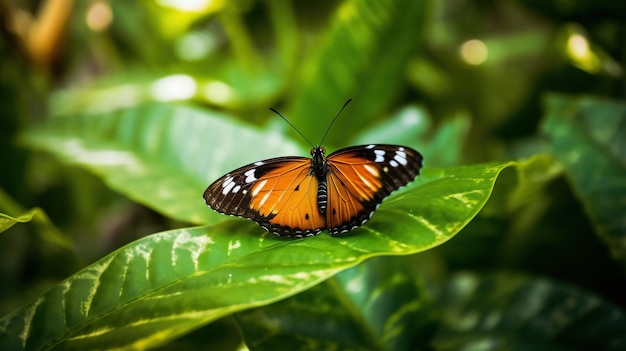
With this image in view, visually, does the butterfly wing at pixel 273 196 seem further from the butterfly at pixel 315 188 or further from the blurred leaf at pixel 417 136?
the blurred leaf at pixel 417 136

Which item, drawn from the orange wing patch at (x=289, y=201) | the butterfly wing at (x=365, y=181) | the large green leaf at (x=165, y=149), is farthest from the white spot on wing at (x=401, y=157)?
the large green leaf at (x=165, y=149)

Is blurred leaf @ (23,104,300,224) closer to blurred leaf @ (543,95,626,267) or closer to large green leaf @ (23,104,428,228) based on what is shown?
large green leaf @ (23,104,428,228)

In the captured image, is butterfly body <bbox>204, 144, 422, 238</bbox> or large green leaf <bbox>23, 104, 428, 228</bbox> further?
large green leaf <bbox>23, 104, 428, 228</bbox>

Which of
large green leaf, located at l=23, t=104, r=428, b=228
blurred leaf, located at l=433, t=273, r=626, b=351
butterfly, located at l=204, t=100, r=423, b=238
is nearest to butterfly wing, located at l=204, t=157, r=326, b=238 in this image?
butterfly, located at l=204, t=100, r=423, b=238

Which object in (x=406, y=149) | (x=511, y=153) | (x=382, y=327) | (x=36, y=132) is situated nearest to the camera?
(x=406, y=149)

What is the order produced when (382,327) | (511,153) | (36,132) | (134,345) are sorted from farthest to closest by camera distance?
(511,153) → (36,132) → (382,327) → (134,345)

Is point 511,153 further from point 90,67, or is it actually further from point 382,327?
point 90,67

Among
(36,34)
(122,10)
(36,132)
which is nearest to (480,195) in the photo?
(36,132)
